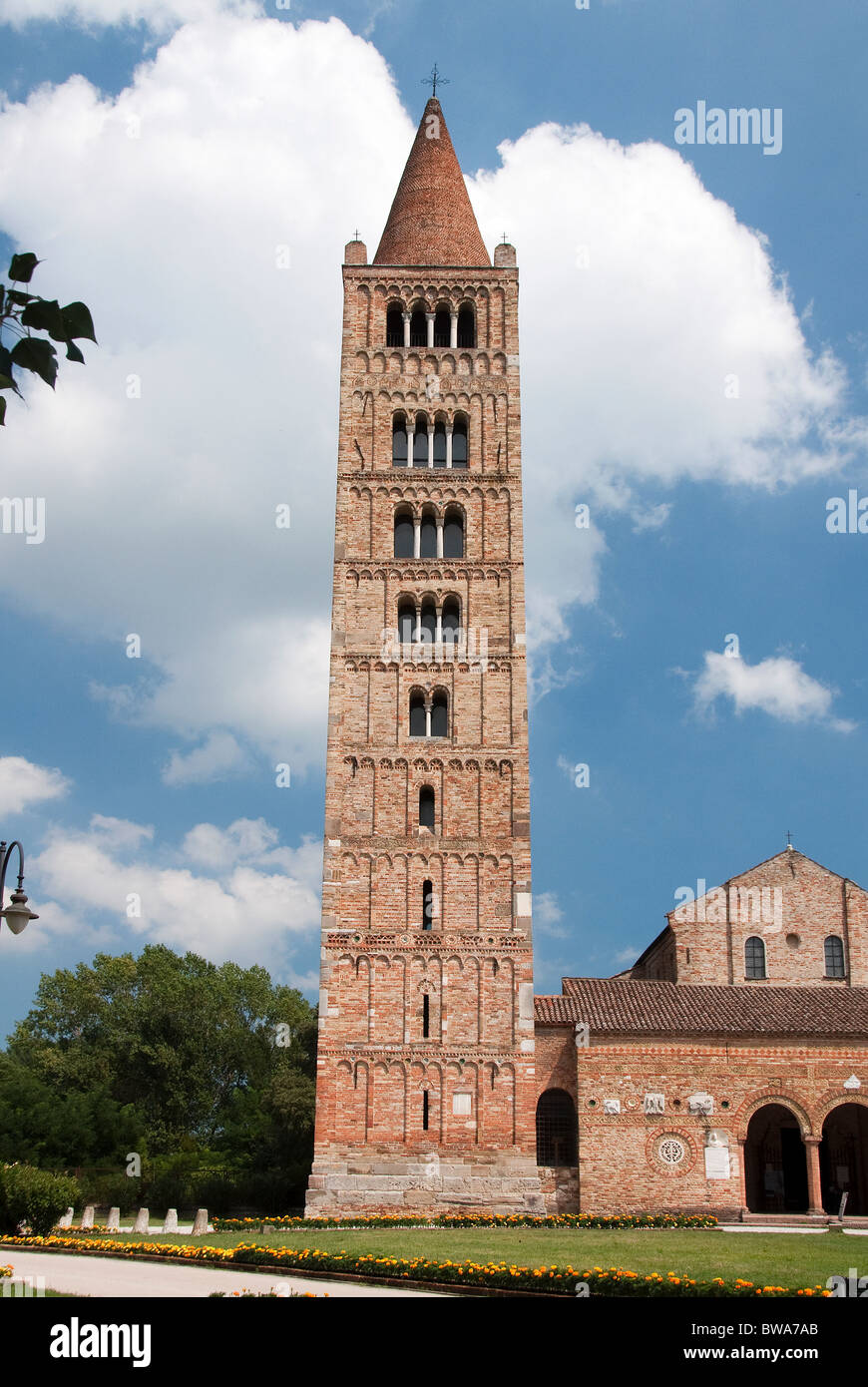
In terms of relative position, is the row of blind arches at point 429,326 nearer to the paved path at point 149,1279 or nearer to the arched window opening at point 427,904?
the arched window opening at point 427,904

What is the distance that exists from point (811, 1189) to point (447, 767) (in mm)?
14133

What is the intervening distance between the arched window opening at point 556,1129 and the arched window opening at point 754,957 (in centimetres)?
846

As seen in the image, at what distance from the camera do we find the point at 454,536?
37.0 meters

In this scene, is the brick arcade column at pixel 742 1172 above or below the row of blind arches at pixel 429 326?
below

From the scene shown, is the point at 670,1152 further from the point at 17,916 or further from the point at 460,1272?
the point at 17,916

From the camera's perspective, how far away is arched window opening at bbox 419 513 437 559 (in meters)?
36.5

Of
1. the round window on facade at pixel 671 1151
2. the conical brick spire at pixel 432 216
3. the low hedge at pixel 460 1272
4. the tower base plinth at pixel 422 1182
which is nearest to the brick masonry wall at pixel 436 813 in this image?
the tower base plinth at pixel 422 1182

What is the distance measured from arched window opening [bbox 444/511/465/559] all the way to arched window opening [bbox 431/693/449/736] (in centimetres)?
443

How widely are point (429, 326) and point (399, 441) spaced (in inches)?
149

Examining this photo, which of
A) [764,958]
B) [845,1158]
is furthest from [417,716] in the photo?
[845,1158]

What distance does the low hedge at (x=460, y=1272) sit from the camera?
1405 cm
